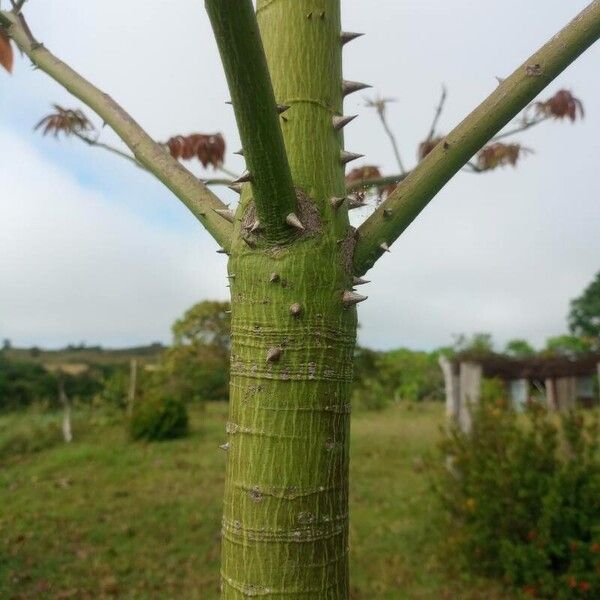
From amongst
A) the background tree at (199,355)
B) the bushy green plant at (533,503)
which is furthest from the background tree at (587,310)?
the bushy green plant at (533,503)

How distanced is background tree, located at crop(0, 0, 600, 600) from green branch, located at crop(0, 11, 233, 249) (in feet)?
0.16

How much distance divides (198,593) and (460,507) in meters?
2.07

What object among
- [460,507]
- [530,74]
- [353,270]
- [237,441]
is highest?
[530,74]

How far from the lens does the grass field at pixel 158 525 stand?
4.87 metres

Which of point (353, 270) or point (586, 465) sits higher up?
point (353, 270)

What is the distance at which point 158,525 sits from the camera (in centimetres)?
645

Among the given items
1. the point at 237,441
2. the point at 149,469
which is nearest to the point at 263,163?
the point at 237,441

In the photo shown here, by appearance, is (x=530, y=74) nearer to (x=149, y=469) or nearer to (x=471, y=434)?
(x=471, y=434)

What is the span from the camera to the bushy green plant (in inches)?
164

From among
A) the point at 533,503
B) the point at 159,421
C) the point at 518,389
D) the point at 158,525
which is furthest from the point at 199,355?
the point at 533,503

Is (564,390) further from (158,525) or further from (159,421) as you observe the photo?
(159,421)

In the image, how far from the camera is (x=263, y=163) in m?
0.97

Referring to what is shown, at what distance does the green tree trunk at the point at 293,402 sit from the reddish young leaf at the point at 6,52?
80 cm

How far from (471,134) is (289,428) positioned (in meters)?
0.58
